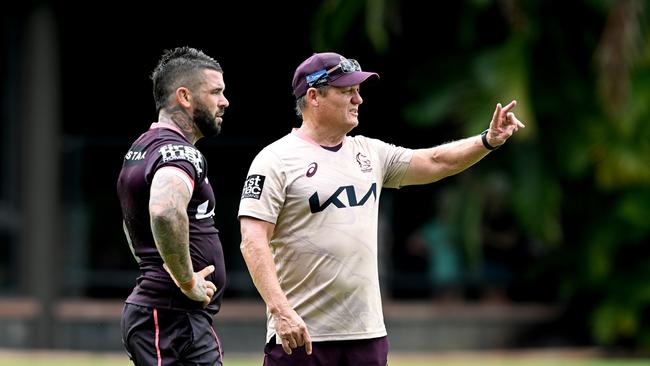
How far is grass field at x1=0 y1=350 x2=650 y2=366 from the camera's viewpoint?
16078 mm

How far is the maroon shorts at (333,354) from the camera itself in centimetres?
725

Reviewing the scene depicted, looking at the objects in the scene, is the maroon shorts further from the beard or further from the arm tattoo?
the beard

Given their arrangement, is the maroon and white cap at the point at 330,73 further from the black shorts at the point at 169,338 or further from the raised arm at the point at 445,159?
the black shorts at the point at 169,338

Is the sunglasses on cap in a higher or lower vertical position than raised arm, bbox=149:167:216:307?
higher

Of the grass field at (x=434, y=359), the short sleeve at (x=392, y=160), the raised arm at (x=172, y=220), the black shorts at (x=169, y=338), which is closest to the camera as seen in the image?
the raised arm at (x=172, y=220)

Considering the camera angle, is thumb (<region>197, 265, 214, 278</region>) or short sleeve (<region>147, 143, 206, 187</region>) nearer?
short sleeve (<region>147, 143, 206, 187</region>)

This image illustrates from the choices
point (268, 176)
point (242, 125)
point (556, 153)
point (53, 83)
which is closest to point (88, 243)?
point (53, 83)

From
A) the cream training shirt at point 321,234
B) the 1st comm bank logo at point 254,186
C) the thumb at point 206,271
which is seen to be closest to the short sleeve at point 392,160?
the cream training shirt at point 321,234

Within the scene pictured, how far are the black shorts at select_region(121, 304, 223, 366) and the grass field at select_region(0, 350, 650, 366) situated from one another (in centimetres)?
853

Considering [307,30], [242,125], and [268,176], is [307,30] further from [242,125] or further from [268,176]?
[268,176]

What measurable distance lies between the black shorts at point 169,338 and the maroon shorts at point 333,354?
14.6 inches

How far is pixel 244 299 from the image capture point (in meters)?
18.8

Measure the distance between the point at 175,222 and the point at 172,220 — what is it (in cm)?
2

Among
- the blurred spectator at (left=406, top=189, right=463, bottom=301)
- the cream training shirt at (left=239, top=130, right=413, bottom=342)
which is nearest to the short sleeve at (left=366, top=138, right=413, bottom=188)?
the cream training shirt at (left=239, top=130, right=413, bottom=342)
